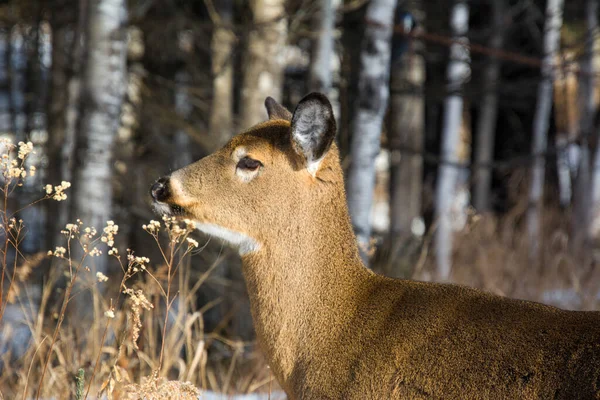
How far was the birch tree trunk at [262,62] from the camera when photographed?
8305 millimetres

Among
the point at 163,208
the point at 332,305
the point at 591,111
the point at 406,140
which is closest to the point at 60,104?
the point at 406,140

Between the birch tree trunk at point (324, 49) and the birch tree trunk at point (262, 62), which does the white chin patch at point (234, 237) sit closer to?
the birch tree trunk at point (324, 49)

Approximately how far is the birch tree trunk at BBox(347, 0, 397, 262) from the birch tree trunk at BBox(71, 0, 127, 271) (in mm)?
2097

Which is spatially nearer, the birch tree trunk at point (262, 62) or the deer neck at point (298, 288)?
the deer neck at point (298, 288)

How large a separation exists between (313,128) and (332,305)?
79cm

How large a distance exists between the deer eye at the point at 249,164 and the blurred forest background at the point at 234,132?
0.54m

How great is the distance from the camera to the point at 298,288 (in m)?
3.56

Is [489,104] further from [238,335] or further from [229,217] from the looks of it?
[229,217]

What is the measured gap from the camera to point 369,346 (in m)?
3.34

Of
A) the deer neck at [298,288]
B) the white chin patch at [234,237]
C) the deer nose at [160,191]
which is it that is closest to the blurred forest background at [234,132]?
→ the white chin patch at [234,237]

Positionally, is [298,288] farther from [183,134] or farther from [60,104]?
[183,134]

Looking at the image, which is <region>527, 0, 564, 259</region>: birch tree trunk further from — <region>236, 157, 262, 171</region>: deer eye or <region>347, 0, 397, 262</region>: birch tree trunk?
<region>236, 157, 262, 171</region>: deer eye

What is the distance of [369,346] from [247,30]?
5400 millimetres

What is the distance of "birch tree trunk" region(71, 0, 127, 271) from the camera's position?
6.07 metres
